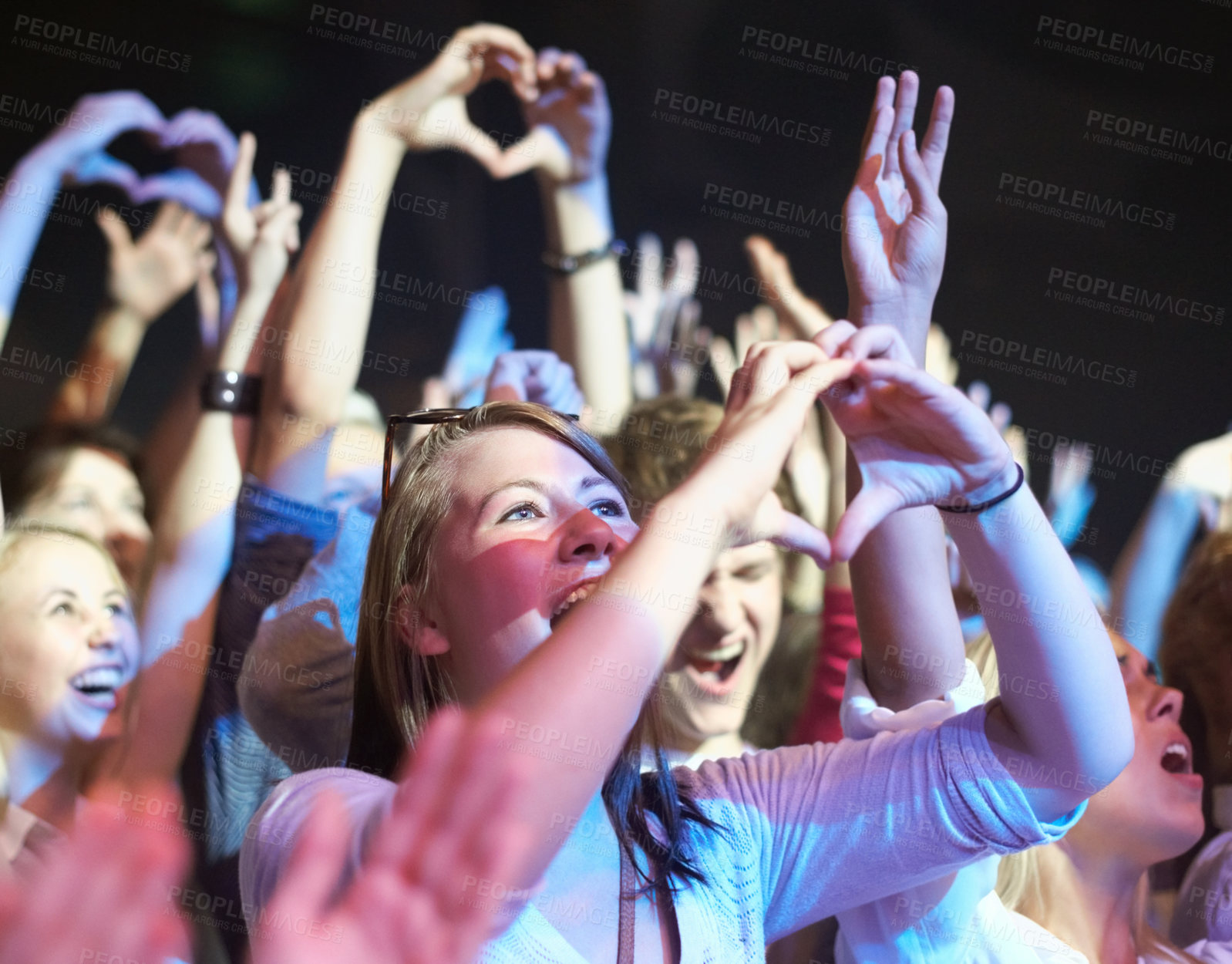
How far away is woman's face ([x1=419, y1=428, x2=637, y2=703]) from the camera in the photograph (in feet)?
3.26

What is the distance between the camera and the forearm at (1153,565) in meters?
2.39

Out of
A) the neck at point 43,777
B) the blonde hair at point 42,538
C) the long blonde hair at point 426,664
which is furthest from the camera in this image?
the blonde hair at point 42,538

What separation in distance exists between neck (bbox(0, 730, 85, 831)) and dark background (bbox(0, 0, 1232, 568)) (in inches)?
33.6

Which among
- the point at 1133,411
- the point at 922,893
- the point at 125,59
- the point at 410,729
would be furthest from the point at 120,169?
the point at 1133,411

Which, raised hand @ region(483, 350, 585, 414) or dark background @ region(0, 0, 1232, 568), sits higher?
dark background @ region(0, 0, 1232, 568)

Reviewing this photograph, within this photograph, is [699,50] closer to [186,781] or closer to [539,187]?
[539,187]

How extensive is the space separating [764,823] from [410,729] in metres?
0.42

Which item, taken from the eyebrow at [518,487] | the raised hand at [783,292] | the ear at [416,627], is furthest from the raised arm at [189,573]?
the raised hand at [783,292]

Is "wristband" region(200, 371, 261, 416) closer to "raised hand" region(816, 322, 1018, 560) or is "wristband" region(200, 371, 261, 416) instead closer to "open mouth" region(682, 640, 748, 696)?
"open mouth" region(682, 640, 748, 696)

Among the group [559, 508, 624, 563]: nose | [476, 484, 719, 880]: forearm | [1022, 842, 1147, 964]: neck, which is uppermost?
[559, 508, 624, 563]: nose

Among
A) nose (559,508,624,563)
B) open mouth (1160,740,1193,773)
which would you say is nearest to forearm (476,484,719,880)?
nose (559,508,624,563)

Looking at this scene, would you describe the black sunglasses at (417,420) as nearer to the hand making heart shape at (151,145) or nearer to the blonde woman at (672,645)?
the blonde woman at (672,645)

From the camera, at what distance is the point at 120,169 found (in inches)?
89.1

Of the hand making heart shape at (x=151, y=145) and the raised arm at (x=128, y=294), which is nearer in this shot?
the raised arm at (x=128, y=294)
